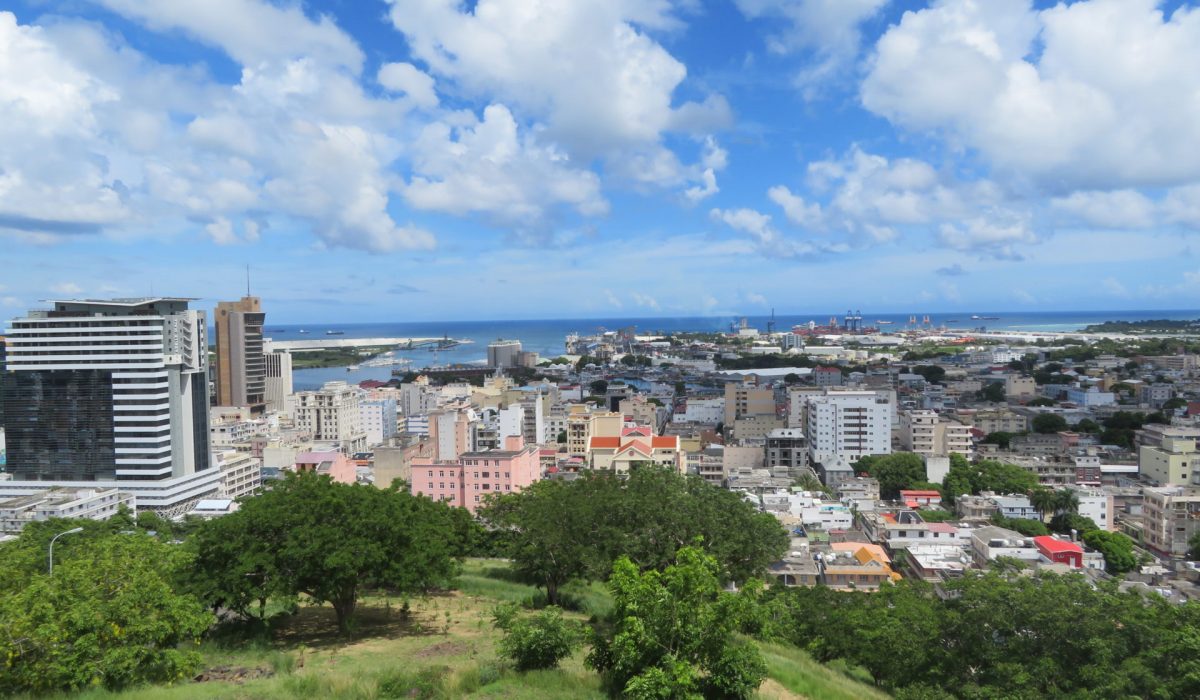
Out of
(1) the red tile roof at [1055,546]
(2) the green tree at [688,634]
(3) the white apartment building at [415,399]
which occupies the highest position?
(2) the green tree at [688,634]

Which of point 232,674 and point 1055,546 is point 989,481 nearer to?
point 1055,546

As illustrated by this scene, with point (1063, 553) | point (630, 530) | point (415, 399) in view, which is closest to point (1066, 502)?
point (1063, 553)

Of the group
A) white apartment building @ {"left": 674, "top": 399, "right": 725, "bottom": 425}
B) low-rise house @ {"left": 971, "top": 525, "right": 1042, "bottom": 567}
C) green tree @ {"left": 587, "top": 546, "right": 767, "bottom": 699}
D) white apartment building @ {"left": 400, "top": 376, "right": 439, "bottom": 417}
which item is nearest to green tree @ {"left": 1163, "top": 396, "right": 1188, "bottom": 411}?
white apartment building @ {"left": 674, "top": 399, "right": 725, "bottom": 425}

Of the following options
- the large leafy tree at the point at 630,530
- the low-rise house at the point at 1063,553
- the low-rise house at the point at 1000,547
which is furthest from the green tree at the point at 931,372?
the large leafy tree at the point at 630,530

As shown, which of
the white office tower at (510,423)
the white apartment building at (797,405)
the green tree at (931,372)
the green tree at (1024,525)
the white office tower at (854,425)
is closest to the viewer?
the green tree at (1024,525)

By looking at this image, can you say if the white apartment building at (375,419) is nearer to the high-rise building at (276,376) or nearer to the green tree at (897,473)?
the high-rise building at (276,376)
